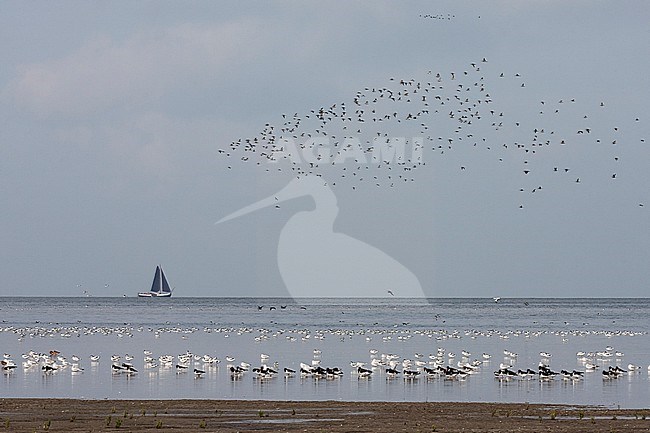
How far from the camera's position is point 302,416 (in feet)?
98.2

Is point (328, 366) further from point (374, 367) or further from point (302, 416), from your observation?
point (302, 416)

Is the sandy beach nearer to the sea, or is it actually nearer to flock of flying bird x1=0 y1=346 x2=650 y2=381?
the sea

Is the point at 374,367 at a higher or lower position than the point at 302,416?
higher

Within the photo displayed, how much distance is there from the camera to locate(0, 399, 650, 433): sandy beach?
27.0 m

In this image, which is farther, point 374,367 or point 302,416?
point 374,367

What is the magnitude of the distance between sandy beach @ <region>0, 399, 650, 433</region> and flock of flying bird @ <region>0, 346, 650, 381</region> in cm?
1229

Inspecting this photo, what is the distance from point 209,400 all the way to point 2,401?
574cm

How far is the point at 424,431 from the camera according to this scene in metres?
26.1

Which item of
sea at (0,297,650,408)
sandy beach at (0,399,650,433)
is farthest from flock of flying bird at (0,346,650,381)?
sandy beach at (0,399,650,433)

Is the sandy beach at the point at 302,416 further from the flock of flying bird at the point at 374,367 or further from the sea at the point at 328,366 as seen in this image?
the flock of flying bird at the point at 374,367

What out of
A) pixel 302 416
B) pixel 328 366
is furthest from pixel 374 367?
pixel 302 416

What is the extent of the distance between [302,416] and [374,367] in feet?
68.0

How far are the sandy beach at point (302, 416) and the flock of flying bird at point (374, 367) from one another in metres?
12.3

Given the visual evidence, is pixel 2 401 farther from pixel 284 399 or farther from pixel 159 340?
pixel 159 340
